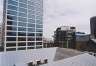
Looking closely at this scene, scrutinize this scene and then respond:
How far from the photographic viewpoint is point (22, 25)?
30.1 meters

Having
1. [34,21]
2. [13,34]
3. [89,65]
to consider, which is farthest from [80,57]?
[34,21]

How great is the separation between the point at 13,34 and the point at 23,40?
6.84 ft

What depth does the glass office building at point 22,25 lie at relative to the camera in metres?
26.6

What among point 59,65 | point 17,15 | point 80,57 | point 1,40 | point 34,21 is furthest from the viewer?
point 34,21

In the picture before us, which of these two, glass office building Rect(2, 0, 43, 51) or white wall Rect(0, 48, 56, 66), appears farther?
glass office building Rect(2, 0, 43, 51)

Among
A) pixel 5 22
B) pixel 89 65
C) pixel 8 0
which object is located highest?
pixel 8 0

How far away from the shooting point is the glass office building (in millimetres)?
26578

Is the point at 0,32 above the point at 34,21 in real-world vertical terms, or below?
below

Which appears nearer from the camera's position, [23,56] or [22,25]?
[23,56]

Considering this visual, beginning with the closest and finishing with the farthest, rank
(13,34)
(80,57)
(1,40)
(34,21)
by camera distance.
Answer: (80,57)
(1,40)
(13,34)
(34,21)

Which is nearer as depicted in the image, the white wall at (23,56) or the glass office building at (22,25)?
the white wall at (23,56)

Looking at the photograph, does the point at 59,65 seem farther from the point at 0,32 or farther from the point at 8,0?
the point at 8,0

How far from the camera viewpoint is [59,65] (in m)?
6.27

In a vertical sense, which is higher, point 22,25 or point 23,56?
point 22,25
